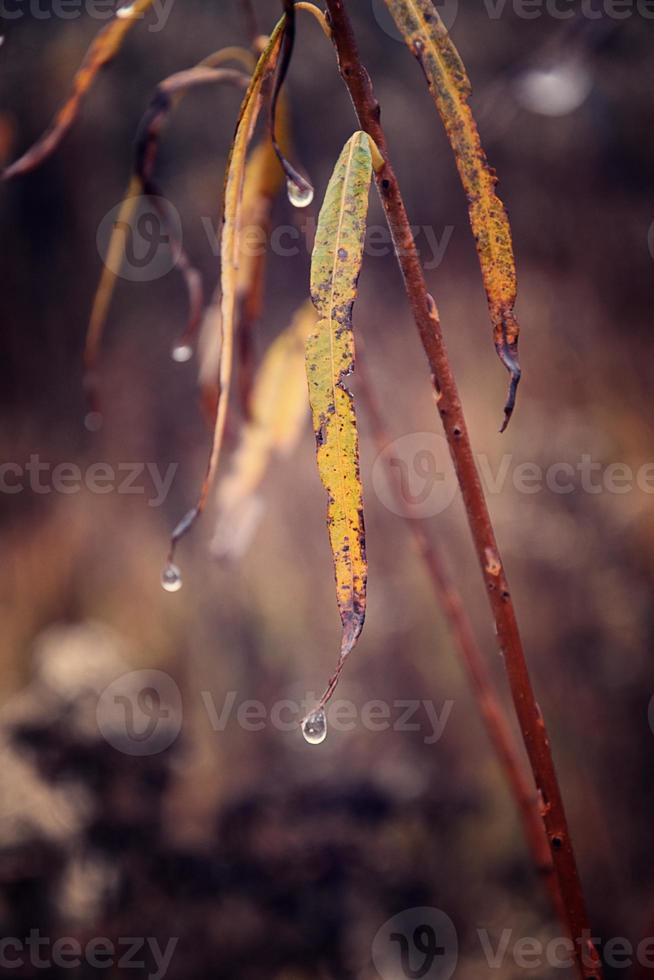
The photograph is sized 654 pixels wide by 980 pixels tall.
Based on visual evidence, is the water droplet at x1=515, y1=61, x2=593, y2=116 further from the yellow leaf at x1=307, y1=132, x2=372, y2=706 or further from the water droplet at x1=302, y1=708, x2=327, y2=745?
the water droplet at x1=302, y1=708, x2=327, y2=745

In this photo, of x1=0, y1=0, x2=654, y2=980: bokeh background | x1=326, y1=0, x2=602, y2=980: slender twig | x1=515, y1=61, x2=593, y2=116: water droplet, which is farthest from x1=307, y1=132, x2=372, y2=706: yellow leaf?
x1=0, y1=0, x2=654, y2=980: bokeh background

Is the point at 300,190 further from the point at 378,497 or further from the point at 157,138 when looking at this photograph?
the point at 378,497

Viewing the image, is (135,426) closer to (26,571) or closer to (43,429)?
(43,429)

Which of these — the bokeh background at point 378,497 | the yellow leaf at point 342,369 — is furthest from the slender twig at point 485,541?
the bokeh background at point 378,497

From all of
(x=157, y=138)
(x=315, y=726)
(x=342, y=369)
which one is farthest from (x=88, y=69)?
(x=315, y=726)

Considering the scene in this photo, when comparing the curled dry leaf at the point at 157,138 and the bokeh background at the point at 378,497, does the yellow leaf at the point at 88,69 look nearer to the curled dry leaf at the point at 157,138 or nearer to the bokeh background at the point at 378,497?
the curled dry leaf at the point at 157,138
